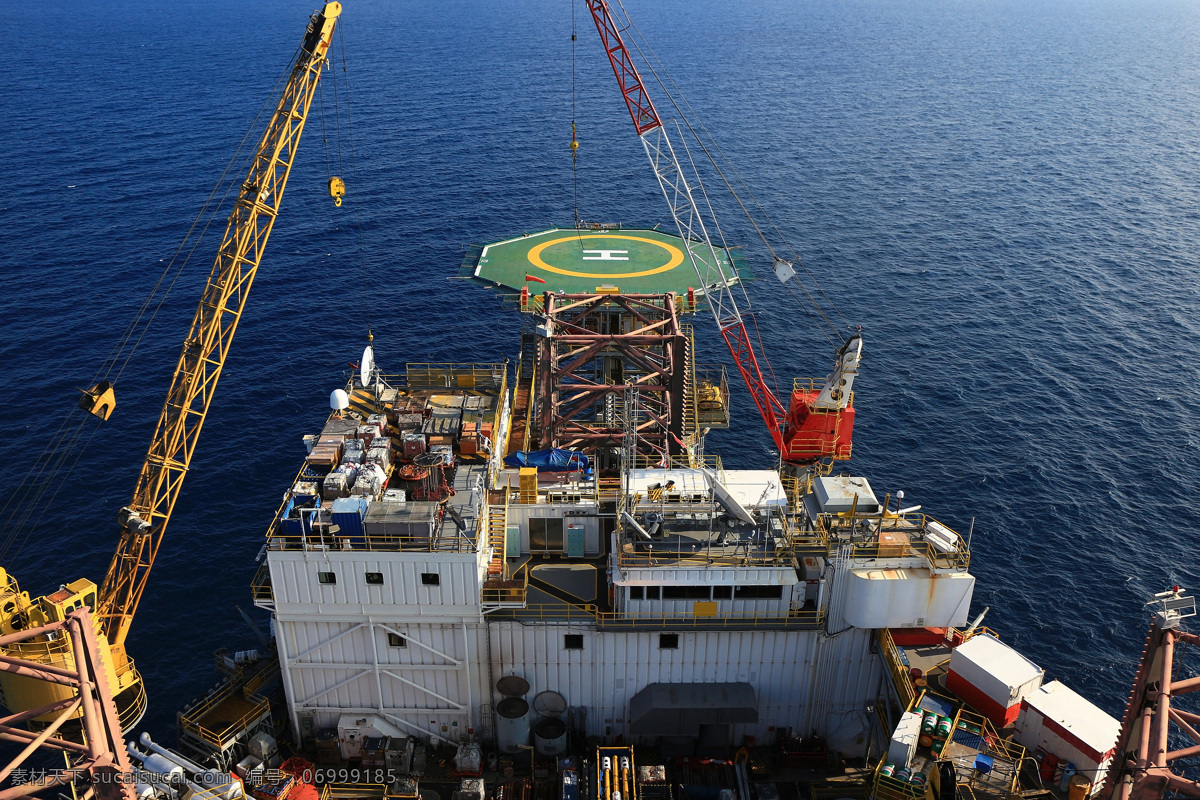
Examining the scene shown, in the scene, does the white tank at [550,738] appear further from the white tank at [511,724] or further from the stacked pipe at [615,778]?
the stacked pipe at [615,778]

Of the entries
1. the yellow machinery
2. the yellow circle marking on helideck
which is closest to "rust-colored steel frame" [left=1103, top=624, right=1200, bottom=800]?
the yellow machinery

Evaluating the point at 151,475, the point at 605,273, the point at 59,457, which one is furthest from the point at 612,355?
the point at 59,457

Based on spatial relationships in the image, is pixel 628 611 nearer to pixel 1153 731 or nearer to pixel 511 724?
pixel 511 724

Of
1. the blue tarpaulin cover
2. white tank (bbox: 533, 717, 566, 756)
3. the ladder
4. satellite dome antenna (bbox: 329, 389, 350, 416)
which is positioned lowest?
white tank (bbox: 533, 717, 566, 756)

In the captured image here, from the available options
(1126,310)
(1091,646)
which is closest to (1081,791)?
(1091,646)

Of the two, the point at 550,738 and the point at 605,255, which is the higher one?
the point at 605,255

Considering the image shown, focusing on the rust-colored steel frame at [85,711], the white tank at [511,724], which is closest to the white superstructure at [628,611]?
the white tank at [511,724]

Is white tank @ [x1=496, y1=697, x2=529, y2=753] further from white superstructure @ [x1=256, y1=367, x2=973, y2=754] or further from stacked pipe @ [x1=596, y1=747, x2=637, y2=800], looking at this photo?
stacked pipe @ [x1=596, y1=747, x2=637, y2=800]
